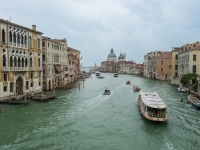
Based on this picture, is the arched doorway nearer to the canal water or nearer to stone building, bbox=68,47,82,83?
the canal water

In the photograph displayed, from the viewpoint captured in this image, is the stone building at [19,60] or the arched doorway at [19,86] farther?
the arched doorway at [19,86]

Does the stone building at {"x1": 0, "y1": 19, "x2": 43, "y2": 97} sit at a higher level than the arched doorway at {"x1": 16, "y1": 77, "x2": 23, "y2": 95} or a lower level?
higher

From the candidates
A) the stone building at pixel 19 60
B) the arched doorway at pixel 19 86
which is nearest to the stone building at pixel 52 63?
the stone building at pixel 19 60

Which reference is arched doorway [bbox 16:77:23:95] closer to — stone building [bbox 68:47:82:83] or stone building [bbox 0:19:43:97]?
stone building [bbox 0:19:43:97]

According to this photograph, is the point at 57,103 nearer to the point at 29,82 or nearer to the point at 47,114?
the point at 47,114

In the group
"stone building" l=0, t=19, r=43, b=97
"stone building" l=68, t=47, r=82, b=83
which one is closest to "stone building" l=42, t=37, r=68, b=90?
"stone building" l=0, t=19, r=43, b=97

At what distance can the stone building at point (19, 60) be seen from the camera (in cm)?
2397

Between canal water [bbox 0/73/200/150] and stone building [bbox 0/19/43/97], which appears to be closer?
canal water [bbox 0/73/200/150]

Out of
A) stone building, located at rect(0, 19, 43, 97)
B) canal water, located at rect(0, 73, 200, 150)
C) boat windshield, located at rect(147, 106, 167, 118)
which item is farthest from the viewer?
stone building, located at rect(0, 19, 43, 97)

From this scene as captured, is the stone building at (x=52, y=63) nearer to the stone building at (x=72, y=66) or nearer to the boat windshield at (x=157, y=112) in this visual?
the stone building at (x=72, y=66)

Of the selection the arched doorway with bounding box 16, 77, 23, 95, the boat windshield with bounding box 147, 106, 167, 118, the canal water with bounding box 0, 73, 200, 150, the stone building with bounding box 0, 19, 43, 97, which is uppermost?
the stone building with bounding box 0, 19, 43, 97

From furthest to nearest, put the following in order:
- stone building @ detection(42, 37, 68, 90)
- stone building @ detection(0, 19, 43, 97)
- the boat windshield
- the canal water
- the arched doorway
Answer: stone building @ detection(42, 37, 68, 90) → the arched doorway → stone building @ detection(0, 19, 43, 97) → the boat windshield → the canal water

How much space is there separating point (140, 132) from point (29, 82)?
19160mm

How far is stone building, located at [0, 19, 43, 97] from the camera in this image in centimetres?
2397
